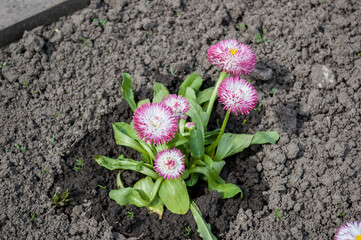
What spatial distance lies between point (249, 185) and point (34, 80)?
6.88ft

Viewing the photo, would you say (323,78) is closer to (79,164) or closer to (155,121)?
(155,121)

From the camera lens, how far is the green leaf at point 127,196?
299cm

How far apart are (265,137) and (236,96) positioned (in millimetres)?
712

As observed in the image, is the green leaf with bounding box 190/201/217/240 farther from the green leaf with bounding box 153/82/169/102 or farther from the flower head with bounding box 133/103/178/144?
the green leaf with bounding box 153/82/169/102

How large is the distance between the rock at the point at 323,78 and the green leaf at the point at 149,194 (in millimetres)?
1772

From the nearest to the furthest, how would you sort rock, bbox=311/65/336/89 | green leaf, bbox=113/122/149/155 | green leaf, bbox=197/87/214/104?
green leaf, bbox=113/122/149/155 → green leaf, bbox=197/87/214/104 → rock, bbox=311/65/336/89

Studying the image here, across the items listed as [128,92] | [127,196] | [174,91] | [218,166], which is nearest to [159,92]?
[128,92]

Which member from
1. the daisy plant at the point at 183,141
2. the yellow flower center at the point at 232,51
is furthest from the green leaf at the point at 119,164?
the yellow flower center at the point at 232,51

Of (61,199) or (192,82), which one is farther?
(192,82)

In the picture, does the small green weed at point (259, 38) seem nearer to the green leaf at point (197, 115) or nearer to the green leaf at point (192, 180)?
the green leaf at point (197, 115)

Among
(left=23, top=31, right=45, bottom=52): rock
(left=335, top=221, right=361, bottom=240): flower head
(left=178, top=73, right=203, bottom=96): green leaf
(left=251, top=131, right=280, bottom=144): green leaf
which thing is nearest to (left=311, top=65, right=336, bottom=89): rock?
(left=251, top=131, right=280, bottom=144): green leaf

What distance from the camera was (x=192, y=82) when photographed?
353 cm

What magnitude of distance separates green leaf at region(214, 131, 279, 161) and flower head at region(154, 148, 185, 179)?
1.57 feet

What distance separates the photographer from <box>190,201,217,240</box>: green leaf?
9.53ft
